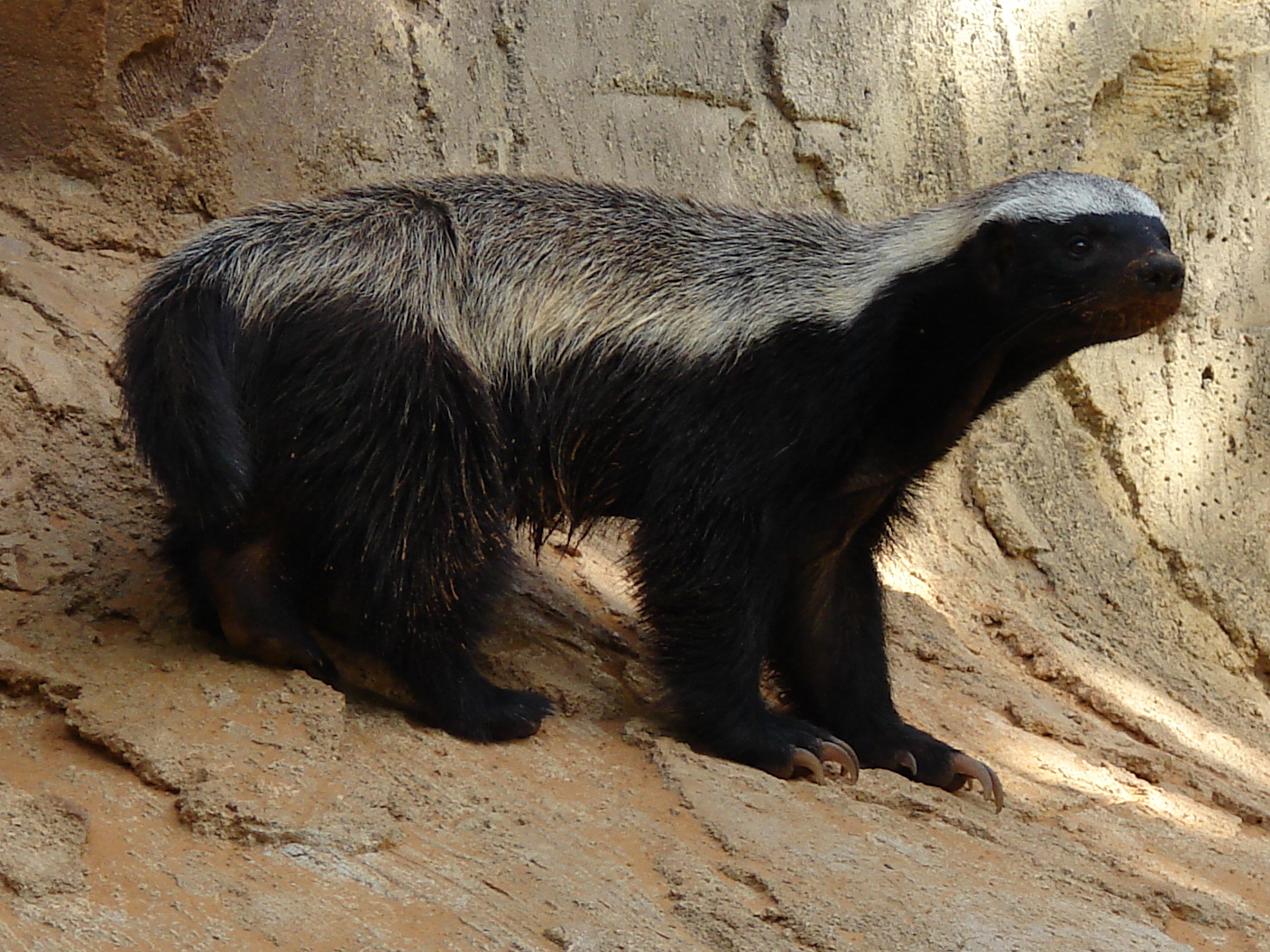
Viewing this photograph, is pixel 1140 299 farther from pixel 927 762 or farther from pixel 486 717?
pixel 486 717

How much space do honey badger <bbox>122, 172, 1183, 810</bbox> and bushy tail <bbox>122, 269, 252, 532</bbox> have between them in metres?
0.01

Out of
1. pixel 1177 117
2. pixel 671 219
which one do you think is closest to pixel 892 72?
pixel 1177 117

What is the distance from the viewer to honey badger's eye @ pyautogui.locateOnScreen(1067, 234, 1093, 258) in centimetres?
418

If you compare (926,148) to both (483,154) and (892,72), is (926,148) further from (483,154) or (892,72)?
(483,154)

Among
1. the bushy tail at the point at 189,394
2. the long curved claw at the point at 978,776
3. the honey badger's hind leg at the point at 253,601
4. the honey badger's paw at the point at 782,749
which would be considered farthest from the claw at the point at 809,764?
the bushy tail at the point at 189,394

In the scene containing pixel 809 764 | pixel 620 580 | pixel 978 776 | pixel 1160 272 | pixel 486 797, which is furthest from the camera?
pixel 620 580

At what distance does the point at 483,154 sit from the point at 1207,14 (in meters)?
3.81

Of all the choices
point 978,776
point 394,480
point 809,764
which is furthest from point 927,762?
point 394,480

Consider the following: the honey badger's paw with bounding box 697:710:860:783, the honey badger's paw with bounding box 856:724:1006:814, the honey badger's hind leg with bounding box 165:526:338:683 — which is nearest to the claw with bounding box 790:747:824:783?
the honey badger's paw with bounding box 697:710:860:783

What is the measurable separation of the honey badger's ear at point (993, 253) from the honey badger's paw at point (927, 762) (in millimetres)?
1454

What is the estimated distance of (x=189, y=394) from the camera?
3746 millimetres

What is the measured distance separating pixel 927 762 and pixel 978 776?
163 millimetres

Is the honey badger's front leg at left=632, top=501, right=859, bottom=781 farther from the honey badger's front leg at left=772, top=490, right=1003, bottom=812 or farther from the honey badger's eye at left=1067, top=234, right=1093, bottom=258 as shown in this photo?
the honey badger's eye at left=1067, top=234, right=1093, bottom=258

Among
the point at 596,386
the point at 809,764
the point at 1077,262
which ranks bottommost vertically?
the point at 809,764
